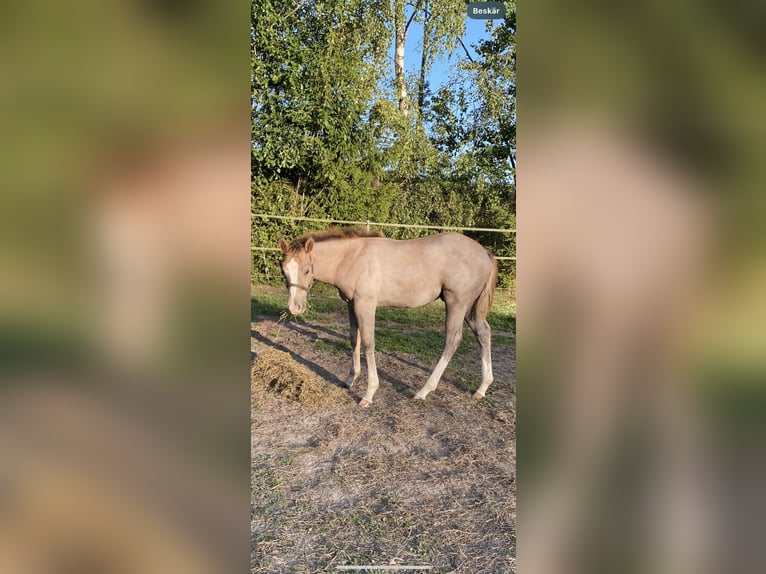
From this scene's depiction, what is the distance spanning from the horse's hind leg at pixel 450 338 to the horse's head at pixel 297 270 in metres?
1.02

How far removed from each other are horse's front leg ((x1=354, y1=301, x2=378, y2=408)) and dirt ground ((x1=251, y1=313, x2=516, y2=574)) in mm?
88

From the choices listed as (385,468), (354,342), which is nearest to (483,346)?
(354,342)

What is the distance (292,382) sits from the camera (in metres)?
3.79

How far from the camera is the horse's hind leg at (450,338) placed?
133 inches

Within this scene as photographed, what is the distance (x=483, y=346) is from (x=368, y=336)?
33.0 inches

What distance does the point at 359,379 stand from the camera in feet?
12.6

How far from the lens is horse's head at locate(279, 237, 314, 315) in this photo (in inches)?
110
